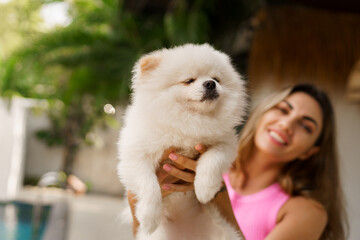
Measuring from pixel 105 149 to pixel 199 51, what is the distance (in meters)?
13.2

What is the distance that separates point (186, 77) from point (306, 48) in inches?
151

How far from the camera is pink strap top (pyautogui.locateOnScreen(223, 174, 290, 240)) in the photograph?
2.08 m

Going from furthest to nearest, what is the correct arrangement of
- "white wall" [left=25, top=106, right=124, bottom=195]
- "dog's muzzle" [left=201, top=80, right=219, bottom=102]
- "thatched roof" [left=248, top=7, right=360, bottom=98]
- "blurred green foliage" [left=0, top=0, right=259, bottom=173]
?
"white wall" [left=25, top=106, right=124, bottom=195] → "blurred green foliage" [left=0, top=0, right=259, bottom=173] → "thatched roof" [left=248, top=7, right=360, bottom=98] → "dog's muzzle" [left=201, top=80, right=219, bottom=102]

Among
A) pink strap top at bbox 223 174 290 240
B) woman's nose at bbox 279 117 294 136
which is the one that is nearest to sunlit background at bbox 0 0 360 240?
woman's nose at bbox 279 117 294 136

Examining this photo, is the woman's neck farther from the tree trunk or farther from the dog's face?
the tree trunk

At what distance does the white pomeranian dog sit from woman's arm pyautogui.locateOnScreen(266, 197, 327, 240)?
62 centimetres

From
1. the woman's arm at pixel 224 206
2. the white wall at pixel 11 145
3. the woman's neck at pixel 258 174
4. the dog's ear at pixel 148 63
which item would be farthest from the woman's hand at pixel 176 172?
the white wall at pixel 11 145

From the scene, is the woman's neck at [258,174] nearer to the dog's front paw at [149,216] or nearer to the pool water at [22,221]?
the dog's front paw at [149,216]

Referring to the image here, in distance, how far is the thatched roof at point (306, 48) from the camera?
4.61 metres

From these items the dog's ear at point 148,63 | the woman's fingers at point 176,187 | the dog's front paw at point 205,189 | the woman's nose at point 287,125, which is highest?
the dog's ear at point 148,63

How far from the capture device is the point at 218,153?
1272 mm

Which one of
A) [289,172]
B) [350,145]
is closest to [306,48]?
[350,145]

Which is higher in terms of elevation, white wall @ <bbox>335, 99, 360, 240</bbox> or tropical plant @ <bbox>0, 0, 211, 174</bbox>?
tropical plant @ <bbox>0, 0, 211, 174</bbox>

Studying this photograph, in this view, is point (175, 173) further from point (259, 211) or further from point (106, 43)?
point (106, 43)
